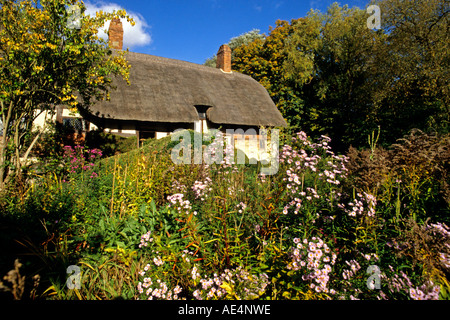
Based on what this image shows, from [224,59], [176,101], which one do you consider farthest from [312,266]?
[224,59]

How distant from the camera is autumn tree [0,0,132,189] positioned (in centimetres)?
470

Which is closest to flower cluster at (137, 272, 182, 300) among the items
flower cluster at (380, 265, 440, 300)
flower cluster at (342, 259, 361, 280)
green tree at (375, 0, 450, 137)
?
flower cluster at (342, 259, 361, 280)

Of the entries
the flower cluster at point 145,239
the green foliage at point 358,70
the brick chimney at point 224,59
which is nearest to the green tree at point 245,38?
the green foliage at point 358,70

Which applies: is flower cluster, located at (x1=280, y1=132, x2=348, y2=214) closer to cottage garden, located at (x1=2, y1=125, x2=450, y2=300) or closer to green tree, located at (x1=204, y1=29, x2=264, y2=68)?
cottage garden, located at (x1=2, y1=125, x2=450, y2=300)

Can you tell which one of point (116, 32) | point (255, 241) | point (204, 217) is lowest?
point (255, 241)

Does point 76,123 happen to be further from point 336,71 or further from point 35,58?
point 336,71

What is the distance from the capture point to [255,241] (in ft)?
8.50

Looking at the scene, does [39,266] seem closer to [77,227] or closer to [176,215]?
[77,227]

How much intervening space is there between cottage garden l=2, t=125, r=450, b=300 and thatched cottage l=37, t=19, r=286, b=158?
257 inches

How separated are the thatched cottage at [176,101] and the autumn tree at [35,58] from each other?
3186 millimetres

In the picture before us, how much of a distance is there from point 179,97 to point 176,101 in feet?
1.37

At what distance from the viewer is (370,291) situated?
200 cm

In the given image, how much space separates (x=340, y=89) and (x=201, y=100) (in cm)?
882
